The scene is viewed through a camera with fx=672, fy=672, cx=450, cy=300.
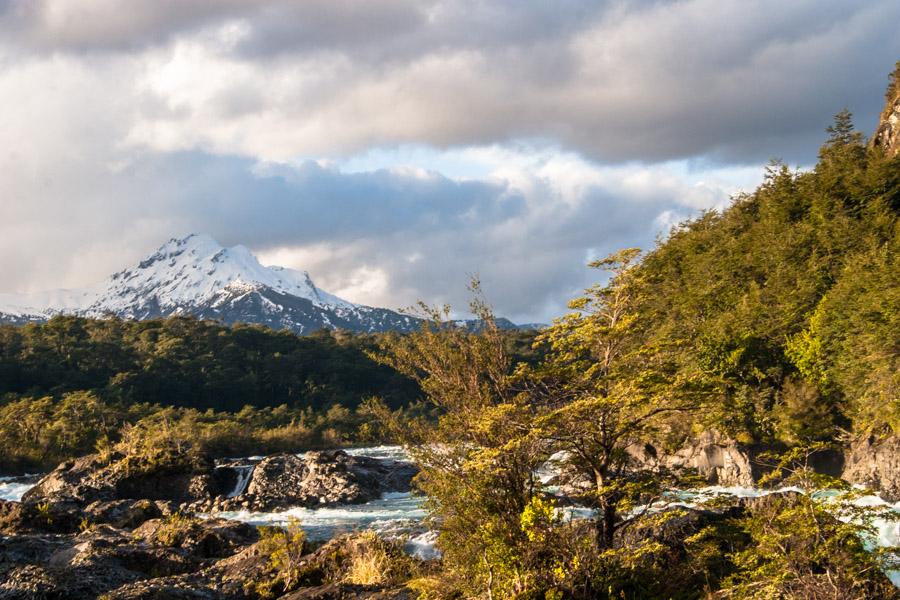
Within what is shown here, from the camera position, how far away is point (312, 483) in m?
34.6

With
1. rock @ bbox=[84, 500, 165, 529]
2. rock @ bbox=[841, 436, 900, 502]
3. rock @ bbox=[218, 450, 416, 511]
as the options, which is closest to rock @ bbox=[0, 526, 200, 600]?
rock @ bbox=[84, 500, 165, 529]

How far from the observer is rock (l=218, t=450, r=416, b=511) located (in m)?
32.7

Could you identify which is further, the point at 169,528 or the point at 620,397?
the point at 169,528

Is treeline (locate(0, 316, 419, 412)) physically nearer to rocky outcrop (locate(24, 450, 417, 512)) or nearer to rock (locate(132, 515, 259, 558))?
rocky outcrop (locate(24, 450, 417, 512))

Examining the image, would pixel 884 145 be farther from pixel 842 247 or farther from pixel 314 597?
pixel 314 597

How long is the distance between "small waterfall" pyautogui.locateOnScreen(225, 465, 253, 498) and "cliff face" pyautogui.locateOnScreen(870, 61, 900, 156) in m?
54.3

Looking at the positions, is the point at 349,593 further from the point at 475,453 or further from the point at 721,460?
the point at 721,460

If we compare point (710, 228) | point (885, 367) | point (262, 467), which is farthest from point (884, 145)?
point (262, 467)

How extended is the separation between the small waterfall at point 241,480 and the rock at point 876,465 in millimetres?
28500

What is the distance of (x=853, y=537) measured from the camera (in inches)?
356

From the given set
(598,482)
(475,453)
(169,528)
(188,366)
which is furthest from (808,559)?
(188,366)

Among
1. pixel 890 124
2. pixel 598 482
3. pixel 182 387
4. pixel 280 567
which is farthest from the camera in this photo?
pixel 182 387

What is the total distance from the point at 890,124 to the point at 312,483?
57082 mm

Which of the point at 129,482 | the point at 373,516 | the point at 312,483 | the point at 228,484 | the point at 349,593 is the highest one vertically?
the point at 129,482
